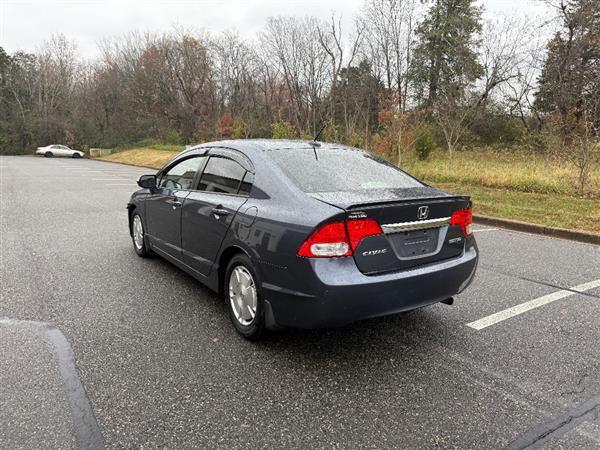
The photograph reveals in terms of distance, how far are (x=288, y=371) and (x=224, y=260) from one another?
1.07 m

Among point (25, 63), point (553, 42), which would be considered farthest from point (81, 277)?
point (25, 63)

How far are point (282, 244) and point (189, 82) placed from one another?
36.5m

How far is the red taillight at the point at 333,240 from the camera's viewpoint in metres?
2.58

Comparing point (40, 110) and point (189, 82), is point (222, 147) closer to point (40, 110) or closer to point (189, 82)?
point (189, 82)

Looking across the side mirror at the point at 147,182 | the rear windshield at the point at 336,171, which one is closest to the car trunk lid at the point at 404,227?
the rear windshield at the point at 336,171

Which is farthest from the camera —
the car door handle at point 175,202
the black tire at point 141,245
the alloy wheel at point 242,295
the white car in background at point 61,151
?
the white car in background at point 61,151

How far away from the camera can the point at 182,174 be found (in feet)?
14.2

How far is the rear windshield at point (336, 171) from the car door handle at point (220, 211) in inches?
22.0

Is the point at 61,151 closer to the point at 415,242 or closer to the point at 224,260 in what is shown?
the point at 224,260

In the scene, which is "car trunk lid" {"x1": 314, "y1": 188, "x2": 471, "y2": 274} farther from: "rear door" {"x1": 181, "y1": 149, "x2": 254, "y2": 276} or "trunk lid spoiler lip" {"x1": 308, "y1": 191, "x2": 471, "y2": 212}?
"rear door" {"x1": 181, "y1": 149, "x2": 254, "y2": 276}

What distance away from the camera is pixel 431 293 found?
2.91m

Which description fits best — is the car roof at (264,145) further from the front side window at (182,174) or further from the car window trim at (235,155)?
the front side window at (182,174)

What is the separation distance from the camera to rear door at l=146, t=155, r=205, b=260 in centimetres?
409

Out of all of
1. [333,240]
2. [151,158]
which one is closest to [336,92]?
[151,158]
